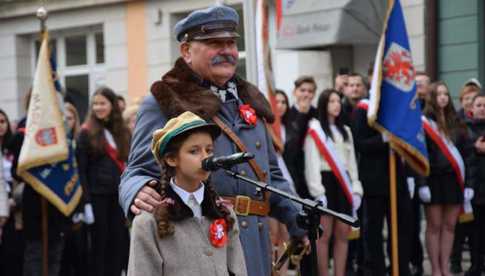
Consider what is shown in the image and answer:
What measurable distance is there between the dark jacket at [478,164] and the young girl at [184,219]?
22.3 feet

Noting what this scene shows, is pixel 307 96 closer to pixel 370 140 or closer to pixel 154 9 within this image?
pixel 370 140

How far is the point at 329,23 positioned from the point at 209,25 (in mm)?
9998

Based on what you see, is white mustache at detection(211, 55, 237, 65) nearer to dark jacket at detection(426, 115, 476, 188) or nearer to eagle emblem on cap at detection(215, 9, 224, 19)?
eagle emblem on cap at detection(215, 9, 224, 19)

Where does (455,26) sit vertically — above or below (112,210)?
above

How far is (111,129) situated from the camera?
35.2 ft

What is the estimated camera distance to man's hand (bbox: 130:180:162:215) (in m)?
4.54

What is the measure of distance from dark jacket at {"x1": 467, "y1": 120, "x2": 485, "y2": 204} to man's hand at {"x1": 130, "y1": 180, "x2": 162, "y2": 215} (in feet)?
22.5

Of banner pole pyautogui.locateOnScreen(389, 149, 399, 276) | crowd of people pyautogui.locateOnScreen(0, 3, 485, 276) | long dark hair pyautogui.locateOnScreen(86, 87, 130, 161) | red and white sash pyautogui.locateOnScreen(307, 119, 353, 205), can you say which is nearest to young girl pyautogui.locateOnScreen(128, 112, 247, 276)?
crowd of people pyautogui.locateOnScreen(0, 3, 485, 276)

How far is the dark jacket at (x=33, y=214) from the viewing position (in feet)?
34.4

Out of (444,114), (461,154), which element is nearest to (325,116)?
(444,114)

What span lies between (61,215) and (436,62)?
6.46 m

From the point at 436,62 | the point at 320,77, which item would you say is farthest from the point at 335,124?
the point at 320,77

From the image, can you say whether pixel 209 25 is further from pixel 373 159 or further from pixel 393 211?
pixel 373 159

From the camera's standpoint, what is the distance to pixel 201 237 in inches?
180
